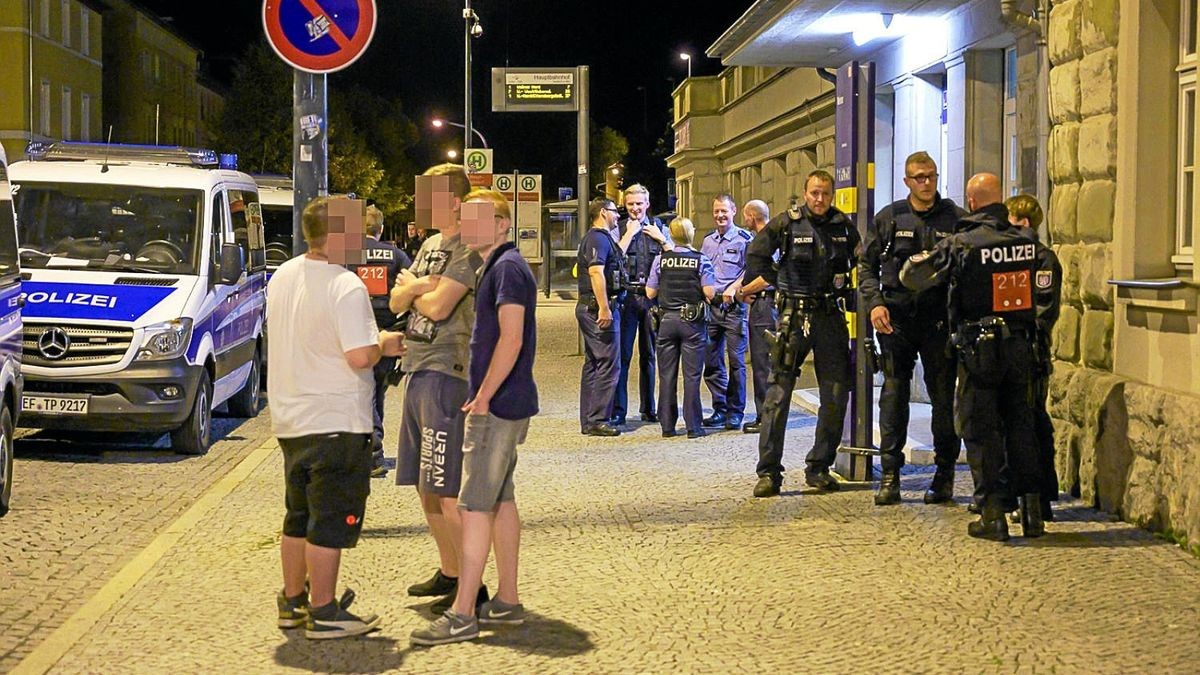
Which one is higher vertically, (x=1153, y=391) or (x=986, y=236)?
(x=986, y=236)

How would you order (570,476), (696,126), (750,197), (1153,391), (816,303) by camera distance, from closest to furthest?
(1153,391) → (816,303) → (570,476) → (750,197) → (696,126)

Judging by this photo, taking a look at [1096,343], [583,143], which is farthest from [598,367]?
[583,143]

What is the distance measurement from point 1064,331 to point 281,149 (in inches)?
2647

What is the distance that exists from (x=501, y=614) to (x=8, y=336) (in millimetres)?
4679

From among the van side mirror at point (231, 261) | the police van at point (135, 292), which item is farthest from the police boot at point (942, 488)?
the van side mirror at point (231, 261)

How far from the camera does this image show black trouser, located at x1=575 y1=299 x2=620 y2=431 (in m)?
13.2

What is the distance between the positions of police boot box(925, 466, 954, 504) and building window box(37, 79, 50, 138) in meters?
56.9

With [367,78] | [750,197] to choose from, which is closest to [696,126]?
[750,197]

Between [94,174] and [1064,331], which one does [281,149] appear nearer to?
[94,174]

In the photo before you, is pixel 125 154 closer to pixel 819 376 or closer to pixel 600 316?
pixel 600 316

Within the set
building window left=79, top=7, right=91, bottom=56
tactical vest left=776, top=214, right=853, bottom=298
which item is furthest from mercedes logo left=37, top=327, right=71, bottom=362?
building window left=79, top=7, right=91, bottom=56

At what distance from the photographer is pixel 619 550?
809 centimetres

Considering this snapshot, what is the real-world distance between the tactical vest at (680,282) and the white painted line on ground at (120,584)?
3630 millimetres

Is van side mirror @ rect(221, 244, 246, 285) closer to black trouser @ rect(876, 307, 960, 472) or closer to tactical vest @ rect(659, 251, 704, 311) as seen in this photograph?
tactical vest @ rect(659, 251, 704, 311)
